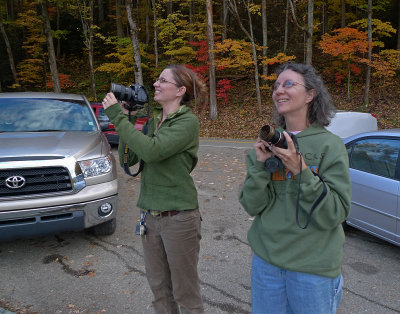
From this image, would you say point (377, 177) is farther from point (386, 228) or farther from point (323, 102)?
point (323, 102)

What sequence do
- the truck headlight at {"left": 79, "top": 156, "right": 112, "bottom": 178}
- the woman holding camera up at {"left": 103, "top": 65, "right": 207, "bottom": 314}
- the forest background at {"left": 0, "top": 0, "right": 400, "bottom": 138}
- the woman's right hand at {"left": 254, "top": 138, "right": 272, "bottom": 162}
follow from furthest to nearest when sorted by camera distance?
1. the forest background at {"left": 0, "top": 0, "right": 400, "bottom": 138}
2. the truck headlight at {"left": 79, "top": 156, "right": 112, "bottom": 178}
3. the woman holding camera up at {"left": 103, "top": 65, "right": 207, "bottom": 314}
4. the woman's right hand at {"left": 254, "top": 138, "right": 272, "bottom": 162}

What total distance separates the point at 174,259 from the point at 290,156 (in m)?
1.17

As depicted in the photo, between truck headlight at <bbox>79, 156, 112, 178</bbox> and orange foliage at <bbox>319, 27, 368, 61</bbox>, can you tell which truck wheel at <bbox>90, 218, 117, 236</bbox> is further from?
orange foliage at <bbox>319, 27, 368, 61</bbox>

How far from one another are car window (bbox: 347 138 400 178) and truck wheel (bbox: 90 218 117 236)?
3252 mm

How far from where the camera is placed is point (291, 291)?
163 cm

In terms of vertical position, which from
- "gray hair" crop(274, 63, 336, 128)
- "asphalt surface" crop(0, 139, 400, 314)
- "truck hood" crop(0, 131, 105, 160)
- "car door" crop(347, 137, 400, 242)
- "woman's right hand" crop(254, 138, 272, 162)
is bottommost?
"asphalt surface" crop(0, 139, 400, 314)

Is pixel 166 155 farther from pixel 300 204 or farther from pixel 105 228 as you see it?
pixel 105 228

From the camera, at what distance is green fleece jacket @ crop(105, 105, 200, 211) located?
2021 mm

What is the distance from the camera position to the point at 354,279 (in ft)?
11.4

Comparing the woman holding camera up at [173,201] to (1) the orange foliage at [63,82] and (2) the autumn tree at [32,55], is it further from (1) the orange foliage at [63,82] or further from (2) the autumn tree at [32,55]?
(1) the orange foliage at [63,82]

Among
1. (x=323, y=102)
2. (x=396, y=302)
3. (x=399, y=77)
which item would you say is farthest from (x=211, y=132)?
(x=323, y=102)

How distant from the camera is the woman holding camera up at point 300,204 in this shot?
1495mm

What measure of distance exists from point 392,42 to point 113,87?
911 inches

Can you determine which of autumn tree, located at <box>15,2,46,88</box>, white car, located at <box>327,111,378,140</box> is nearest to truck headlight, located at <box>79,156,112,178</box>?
white car, located at <box>327,111,378,140</box>
